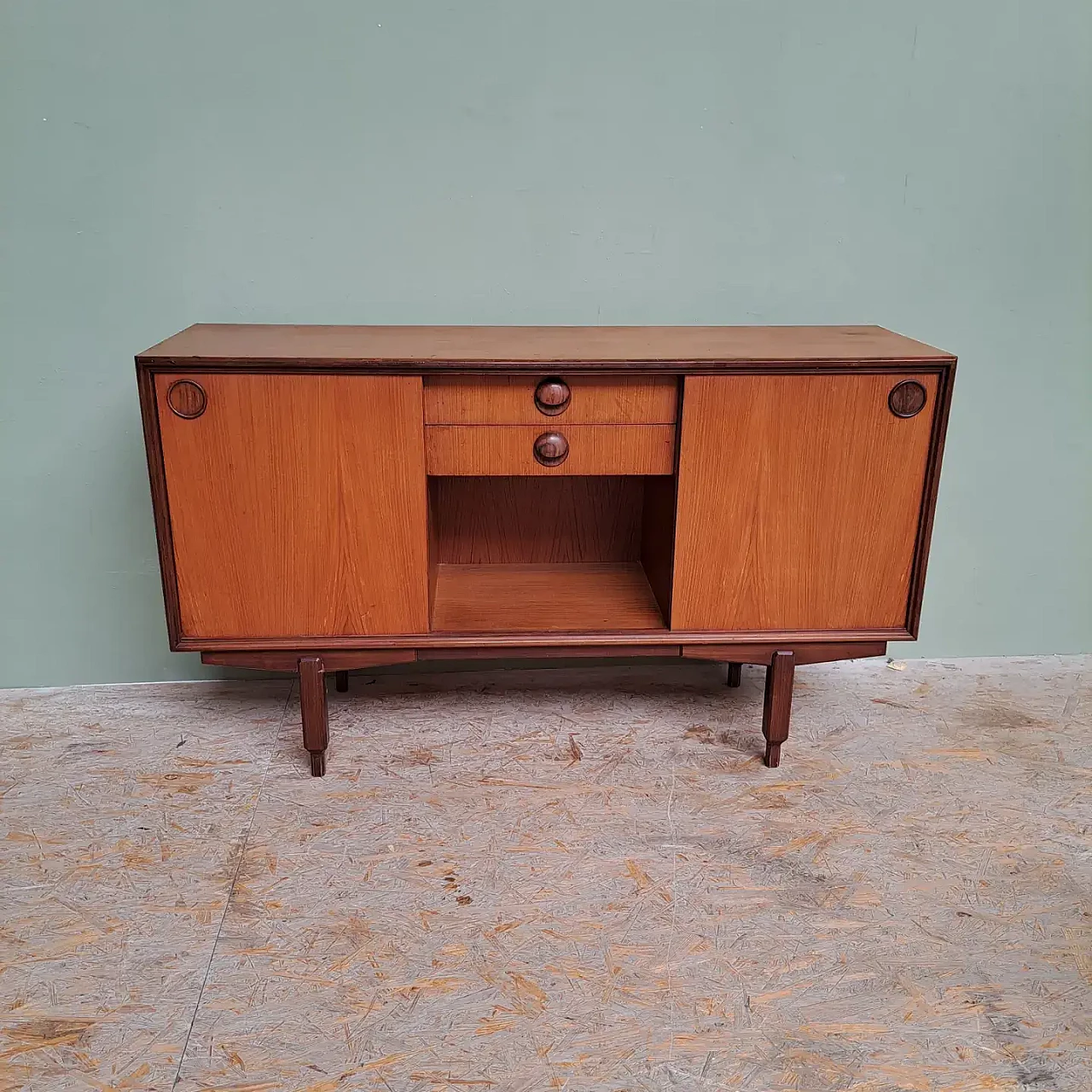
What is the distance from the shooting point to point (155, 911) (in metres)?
1.72

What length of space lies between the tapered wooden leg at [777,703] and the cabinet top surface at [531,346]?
666mm

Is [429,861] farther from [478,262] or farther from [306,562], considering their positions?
[478,262]

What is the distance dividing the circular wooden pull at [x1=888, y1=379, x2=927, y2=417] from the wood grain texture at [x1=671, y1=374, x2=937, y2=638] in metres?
0.01

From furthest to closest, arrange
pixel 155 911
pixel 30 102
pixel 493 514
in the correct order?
1. pixel 493 514
2. pixel 30 102
3. pixel 155 911

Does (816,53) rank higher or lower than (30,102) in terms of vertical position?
higher

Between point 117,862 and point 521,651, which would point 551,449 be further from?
point 117,862

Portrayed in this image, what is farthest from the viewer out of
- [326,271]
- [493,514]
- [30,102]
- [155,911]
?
[493,514]

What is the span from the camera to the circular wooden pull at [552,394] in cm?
190

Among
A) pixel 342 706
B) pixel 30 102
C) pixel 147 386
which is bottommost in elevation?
pixel 342 706

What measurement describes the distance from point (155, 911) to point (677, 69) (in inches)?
82.3

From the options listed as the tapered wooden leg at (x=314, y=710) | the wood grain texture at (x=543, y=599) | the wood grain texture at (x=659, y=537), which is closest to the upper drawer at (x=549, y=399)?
the wood grain texture at (x=659, y=537)

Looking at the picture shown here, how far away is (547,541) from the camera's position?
8.14 ft

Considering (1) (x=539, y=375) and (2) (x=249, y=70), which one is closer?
(1) (x=539, y=375)

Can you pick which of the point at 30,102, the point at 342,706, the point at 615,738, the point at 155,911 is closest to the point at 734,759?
the point at 615,738
